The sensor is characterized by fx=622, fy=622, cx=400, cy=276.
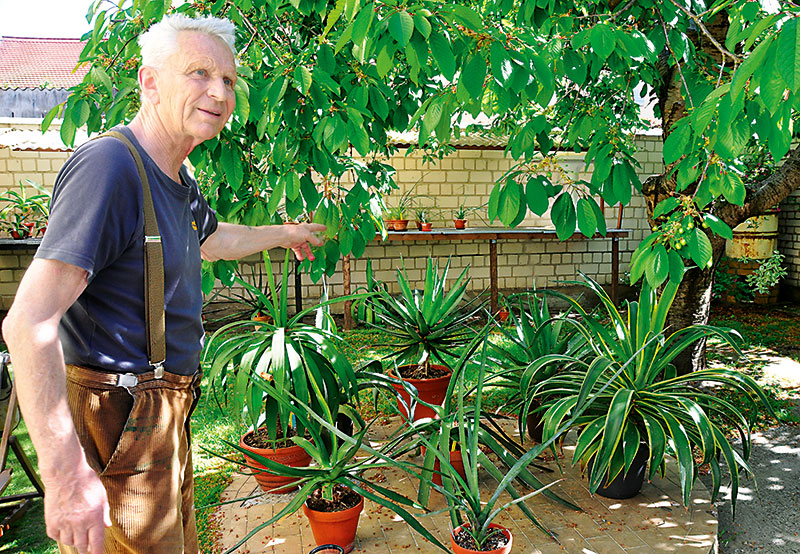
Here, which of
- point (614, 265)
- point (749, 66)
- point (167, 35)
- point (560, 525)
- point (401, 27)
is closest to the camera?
point (749, 66)

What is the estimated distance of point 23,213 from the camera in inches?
266

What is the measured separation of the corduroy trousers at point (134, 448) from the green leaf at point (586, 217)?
4.10ft

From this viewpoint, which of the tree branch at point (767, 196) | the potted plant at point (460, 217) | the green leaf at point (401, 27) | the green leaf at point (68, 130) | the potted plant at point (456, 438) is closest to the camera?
the green leaf at point (401, 27)

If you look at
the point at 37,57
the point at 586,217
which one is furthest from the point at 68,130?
the point at 37,57

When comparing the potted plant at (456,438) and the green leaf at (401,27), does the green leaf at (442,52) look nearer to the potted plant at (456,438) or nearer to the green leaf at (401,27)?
the green leaf at (401,27)

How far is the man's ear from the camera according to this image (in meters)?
1.58

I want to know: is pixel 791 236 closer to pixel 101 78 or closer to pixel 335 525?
pixel 335 525

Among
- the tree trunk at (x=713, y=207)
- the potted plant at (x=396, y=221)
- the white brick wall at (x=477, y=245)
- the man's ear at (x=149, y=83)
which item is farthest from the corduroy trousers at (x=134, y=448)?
the white brick wall at (x=477, y=245)

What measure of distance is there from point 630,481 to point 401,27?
2.19m

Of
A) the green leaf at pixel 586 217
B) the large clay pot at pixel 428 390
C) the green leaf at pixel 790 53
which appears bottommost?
the large clay pot at pixel 428 390

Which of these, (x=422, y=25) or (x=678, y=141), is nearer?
(x=422, y=25)

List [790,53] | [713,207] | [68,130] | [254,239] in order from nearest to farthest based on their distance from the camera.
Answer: [790,53] < [68,130] < [254,239] < [713,207]

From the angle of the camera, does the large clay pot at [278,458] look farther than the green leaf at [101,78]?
Yes

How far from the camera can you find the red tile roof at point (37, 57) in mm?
19766
